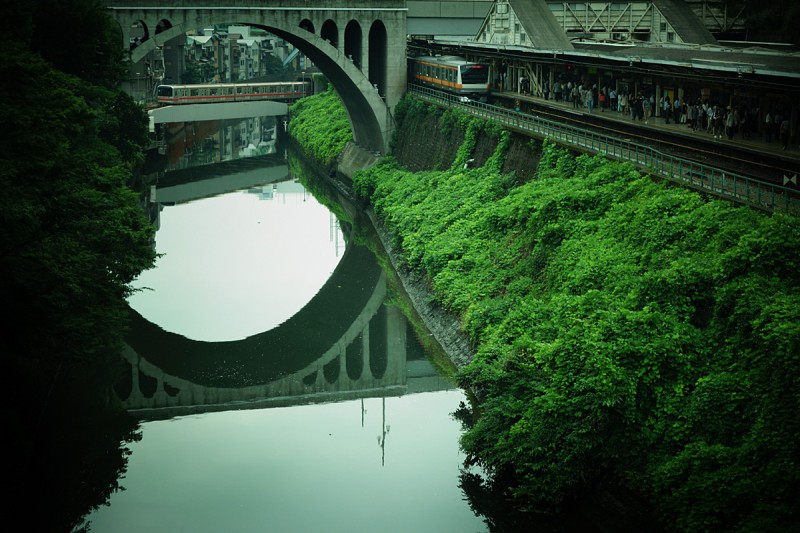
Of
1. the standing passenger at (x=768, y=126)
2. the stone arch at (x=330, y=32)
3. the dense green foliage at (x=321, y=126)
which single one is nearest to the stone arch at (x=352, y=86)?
the stone arch at (x=330, y=32)

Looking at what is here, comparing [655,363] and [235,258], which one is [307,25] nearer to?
[235,258]

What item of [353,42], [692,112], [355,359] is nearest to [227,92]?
[353,42]

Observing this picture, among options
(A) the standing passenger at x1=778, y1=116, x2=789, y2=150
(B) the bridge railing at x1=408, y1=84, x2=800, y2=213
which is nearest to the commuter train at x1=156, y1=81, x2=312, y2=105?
(B) the bridge railing at x1=408, y1=84, x2=800, y2=213

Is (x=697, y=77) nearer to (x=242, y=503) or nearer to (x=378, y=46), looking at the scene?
(x=242, y=503)

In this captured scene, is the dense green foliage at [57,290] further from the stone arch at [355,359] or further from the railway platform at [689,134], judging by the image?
the railway platform at [689,134]

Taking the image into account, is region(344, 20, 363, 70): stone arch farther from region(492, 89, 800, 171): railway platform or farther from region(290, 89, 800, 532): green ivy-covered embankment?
region(290, 89, 800, 532): green ivy-covered embankment
